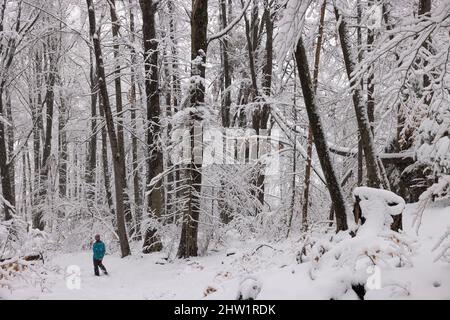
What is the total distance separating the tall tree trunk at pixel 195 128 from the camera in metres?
10.9

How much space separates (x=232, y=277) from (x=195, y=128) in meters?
4.20

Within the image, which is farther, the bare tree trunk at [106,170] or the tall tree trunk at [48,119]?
the bare tree trunk at [106,170]

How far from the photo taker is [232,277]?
8.38 metres

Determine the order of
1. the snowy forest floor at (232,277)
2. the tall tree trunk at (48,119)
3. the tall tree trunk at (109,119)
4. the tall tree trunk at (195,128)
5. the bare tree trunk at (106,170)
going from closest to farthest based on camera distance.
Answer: the snowy forest floor at (232,277)
the tall tree trunk at (195,128)
the tall tree trunk at (109,119)
the tall tree trunk at (48,119)
the bare tree trunk at (106,170)

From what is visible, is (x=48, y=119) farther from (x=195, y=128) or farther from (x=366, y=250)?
(x=366, y=250)

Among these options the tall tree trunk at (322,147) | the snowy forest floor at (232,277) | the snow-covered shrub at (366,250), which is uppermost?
the tall tree trunk at (322,147)

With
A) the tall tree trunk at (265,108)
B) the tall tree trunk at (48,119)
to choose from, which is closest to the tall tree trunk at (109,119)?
the tall tree trunk at (265,108)

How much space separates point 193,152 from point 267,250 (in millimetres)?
3178

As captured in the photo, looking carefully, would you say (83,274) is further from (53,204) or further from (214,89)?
(214,89)

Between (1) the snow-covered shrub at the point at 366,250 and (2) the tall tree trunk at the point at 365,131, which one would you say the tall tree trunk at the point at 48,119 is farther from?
(1) the snow-covered shrub at the point at 366,250

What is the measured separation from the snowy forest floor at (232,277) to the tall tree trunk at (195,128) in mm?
631

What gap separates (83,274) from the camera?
10.9m

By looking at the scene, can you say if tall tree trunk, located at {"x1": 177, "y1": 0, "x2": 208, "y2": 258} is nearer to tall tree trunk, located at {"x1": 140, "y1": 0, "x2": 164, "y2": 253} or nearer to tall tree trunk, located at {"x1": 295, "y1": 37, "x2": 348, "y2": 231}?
tall tree trunk, located at {"x1": 140, "y1": 0, "x2": 164, "y2": 253}
